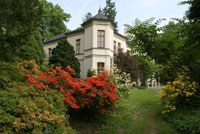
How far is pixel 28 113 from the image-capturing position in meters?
3.67

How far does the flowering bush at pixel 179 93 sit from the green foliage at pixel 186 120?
29 cm

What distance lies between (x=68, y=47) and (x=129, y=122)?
946 cm

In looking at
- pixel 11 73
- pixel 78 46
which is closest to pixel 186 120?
pixel 11 73

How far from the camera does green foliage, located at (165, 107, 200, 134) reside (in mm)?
5910

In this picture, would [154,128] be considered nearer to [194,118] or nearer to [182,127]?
[182,127]

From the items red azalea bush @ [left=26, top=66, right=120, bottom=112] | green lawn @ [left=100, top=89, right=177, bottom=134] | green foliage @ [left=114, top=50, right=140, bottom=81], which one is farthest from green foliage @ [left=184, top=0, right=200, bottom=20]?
green foliage @ [left=114, top=50, right=140, bottom=81]

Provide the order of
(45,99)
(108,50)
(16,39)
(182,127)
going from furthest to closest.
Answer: (108,50), (16,39), (182,127), (45,99)

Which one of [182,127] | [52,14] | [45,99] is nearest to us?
[45,99]

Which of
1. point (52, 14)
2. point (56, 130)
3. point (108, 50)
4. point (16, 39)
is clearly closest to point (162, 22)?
point (56, 130)

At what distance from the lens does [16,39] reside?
7.05 metres

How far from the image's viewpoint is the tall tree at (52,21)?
31.5m

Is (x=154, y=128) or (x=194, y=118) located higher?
(x=194, y=118)

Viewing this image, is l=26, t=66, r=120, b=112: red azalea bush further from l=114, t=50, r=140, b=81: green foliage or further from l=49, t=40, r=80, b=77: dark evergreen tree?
l=114, t=50, r=140, b=81: green foliage

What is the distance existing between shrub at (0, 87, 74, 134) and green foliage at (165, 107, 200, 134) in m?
4.17
